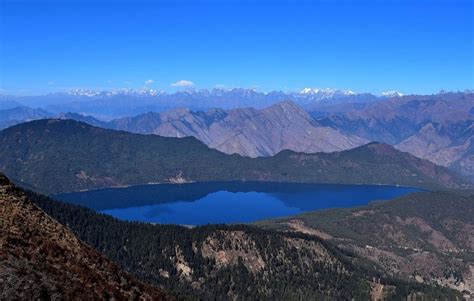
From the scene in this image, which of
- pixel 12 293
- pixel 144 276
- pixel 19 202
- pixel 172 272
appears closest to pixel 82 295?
pixel 12 293

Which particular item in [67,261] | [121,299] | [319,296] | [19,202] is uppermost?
[19,202]

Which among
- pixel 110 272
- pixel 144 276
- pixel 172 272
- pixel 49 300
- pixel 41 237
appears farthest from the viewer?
pixel 172 272

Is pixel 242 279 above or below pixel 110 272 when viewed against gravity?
below

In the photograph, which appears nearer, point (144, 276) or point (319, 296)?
point (144, 276)

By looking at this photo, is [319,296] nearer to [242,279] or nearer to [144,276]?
[242,279]

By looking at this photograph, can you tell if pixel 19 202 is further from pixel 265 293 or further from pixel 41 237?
pixel 265 293

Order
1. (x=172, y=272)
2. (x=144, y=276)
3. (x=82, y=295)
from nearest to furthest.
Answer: (x=82, y=295), (x=144, y=276), (x=172, y=272)

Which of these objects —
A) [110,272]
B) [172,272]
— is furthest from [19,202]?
[172,272]
